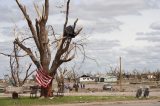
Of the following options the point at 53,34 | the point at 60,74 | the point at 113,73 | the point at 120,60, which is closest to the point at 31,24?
the point at 53,34

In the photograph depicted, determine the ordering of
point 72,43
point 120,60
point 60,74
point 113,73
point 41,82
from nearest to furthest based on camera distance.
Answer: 1. point 41,82
2. point 72,43
3. point 60,74
4. point 120,60
5. point 113,73

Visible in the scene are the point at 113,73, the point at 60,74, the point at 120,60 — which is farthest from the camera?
the point at 113,73

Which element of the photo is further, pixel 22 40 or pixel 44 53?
pixel 22 40

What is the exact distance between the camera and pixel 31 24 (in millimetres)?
33812

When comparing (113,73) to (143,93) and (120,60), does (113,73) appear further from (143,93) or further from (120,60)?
(143,93)

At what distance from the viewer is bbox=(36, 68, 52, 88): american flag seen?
33.2 m

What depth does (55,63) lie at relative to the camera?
111 ft

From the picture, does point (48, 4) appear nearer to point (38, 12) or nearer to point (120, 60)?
point (38, 12)

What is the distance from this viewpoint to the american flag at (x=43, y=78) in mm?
33188

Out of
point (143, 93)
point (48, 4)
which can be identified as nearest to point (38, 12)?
point (48, 4)

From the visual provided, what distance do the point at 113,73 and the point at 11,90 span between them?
9283 centimetres

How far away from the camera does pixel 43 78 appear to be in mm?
33281

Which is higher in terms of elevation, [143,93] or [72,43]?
[72,43]

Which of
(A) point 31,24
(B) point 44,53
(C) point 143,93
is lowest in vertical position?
(C) point 143,93
